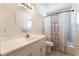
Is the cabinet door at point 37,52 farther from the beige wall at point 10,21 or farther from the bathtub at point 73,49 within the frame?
the bathtub at point 73,49

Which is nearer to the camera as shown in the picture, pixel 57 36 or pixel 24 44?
pixel 24 44

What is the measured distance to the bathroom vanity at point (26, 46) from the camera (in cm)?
153

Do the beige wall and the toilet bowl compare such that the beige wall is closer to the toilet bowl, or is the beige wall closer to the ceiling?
the ceiling

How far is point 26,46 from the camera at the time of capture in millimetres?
1649

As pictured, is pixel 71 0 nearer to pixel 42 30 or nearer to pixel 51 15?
pixel 51 15

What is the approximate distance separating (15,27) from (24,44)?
0.30 metres

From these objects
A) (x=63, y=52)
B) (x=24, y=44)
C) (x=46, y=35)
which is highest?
(x=46, y=35)

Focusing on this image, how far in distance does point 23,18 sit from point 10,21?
0.21 meters

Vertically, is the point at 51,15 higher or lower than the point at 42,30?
higher

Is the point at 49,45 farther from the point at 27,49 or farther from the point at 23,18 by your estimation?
the point at 23,18

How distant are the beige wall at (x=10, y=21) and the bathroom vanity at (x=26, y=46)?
11cm

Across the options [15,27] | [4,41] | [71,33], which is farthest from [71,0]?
[4,41]

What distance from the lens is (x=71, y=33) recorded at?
1745 millimetres

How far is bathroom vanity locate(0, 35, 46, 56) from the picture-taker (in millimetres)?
1534
